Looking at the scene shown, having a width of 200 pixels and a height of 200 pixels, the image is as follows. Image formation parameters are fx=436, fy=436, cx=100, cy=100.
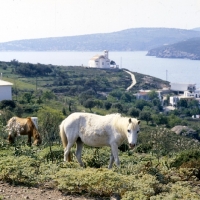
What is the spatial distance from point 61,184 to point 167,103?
105 m

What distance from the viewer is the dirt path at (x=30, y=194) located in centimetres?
667

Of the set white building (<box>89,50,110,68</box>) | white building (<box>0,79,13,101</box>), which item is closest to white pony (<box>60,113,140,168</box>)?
white building (<box>0,79,13,101</box>)

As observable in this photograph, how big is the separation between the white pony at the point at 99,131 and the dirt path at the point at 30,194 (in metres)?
1.69

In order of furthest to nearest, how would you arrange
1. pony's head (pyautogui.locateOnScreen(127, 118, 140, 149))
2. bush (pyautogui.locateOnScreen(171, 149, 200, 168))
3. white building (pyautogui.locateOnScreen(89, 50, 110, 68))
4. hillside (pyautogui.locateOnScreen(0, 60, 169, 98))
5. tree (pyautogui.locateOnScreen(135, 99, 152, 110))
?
white building (pyautogui.locateOnScreen(89, 50, 110, 68)), tree (pyautogui.locateOnScreen(135, 99, 152, 110)), hillside (pyautogui.locateOnScreen(0, 60, 169, 98)), bush (pyautogui.locateOnScreen(171, 149, 200, 168)), pony's head (pyautogui.locateOnScreen(127, 118, 140, 149))

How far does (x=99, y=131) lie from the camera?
8.65 m

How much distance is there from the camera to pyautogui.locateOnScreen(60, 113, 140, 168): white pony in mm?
8117

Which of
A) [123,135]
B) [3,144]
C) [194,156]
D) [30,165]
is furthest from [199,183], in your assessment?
[3,144]

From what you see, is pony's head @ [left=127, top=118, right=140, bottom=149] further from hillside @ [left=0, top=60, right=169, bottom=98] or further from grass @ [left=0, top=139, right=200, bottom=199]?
hillside @ [left=0, top=60, right=169, bottom=98]

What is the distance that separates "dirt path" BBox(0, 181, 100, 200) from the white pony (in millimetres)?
1689

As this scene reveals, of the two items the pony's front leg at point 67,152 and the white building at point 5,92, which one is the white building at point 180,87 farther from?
the pony's front leg at point 67,152

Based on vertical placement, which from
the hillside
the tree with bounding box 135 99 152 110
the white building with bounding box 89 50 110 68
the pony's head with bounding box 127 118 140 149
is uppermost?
the pony's head with bounding box 127 118 140 149

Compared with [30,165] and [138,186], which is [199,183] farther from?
[30,165]

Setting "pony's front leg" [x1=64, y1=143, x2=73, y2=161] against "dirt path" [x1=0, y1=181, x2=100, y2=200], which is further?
"pony's front leg" [x1=64, y1=143, x2=73, y2=161]

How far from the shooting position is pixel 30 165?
7895 millimetres
